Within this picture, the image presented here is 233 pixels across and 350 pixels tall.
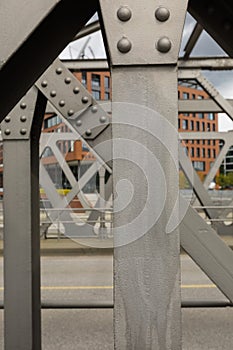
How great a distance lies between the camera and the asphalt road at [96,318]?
4.40 metres

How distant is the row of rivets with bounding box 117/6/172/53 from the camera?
3.54ft

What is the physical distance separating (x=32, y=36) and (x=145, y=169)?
1.36 ft

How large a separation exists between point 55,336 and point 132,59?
4.09 metres

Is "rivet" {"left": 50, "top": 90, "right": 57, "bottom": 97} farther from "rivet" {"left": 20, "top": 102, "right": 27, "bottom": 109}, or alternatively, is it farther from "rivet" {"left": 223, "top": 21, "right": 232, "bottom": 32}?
"rivet" {"left": 223, "top": 21, "right": 232, "bottom": 32}

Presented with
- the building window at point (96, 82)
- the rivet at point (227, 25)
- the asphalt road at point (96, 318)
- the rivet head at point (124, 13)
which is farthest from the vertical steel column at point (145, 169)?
the building window at point (96, 82)

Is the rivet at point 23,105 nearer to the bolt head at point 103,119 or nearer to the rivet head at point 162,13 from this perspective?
the bolt head at point 103,119

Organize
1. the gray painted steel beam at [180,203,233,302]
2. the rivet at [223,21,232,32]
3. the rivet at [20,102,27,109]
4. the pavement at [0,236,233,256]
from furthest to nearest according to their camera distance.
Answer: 1. the pavement at [0,236,233,256]
2. the rivet at [20,102,27,109]
3. the gray painted steel beam at [180,203,233,302]
4. the rivet at [223,21,232,32]

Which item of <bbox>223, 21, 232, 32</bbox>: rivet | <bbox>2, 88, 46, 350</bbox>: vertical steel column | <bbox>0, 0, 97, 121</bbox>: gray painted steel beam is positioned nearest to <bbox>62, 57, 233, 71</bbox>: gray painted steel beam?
<bbox>2, 88, 46, 350</bbox>: vertical steel column

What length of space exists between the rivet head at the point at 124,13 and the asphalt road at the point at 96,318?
2.31 m

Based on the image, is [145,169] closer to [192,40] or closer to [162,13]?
[162,13]

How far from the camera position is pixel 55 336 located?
15.1 feet

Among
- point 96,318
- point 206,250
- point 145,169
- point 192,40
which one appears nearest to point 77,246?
point 96,318

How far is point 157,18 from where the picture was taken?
3.57ft

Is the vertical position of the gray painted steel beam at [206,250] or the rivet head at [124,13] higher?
the rivet head at [124,13]
